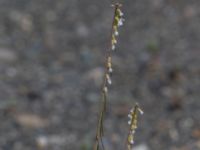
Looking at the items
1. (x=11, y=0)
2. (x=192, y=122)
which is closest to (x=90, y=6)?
(x=11, y=0)

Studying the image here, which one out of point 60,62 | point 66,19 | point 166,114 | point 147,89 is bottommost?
point 166,114

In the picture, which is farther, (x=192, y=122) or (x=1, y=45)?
(x=1, y=45)

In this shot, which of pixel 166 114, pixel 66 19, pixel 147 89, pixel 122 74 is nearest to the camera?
pixel 166 114

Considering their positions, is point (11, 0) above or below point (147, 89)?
above

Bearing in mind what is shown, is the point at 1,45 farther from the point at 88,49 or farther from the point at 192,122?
the point at 192,122

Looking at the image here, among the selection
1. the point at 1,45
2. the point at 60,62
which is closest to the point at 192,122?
the point at 60,62

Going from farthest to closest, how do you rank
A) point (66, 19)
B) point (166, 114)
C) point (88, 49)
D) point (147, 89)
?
1. point (66, 19)
2. point (88, 49)
3. point (147, 89)
4. point (166, 114)

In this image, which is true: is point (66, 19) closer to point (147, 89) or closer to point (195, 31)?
point (195, 31)
